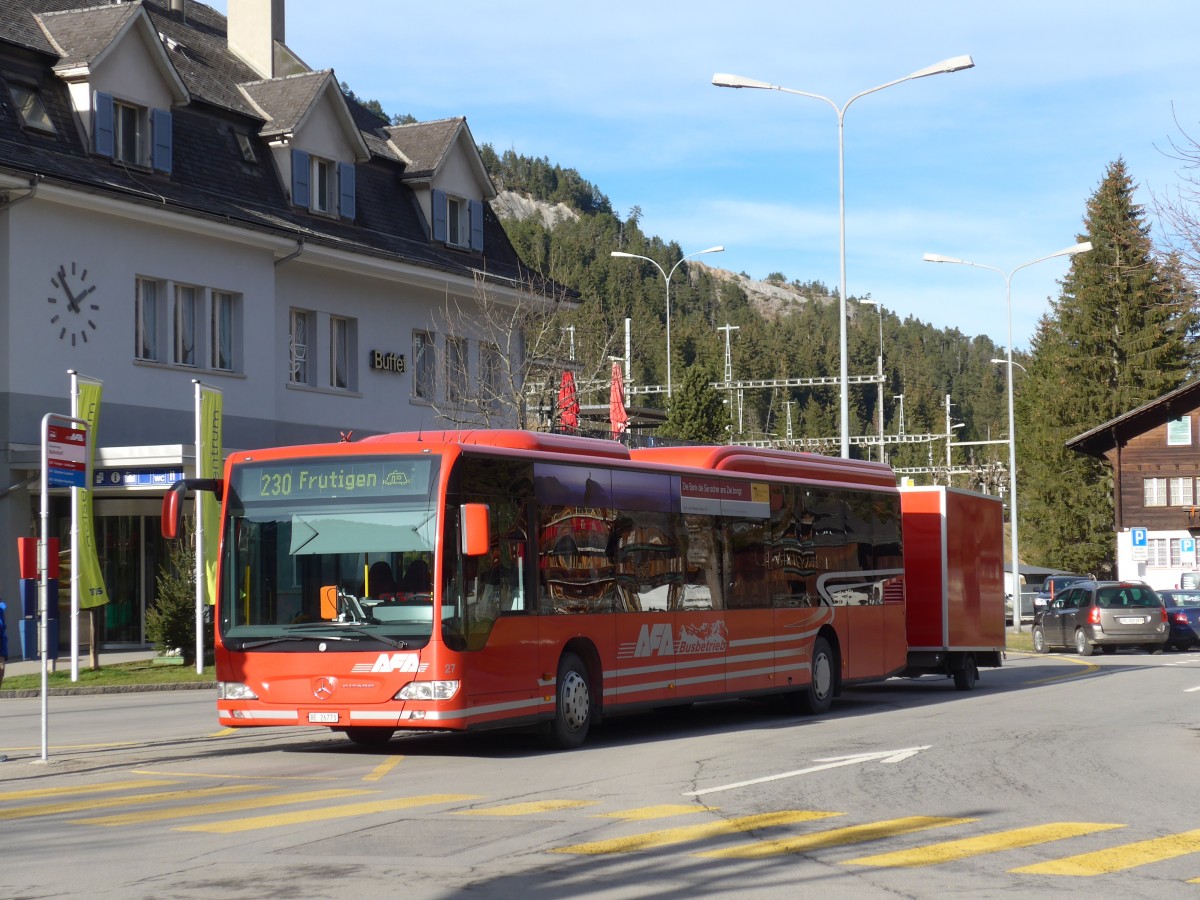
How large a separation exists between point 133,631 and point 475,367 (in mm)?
11682

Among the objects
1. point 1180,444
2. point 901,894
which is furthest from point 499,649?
point 1180,444

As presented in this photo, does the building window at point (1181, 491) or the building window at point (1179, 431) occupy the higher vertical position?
the building window at point (1179, 431)

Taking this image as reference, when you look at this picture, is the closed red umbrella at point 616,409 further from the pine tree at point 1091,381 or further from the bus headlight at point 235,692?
the pine tree at point 1091,381

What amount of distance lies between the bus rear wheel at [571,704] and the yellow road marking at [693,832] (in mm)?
4779

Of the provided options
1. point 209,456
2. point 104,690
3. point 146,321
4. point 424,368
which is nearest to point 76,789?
point 104,690

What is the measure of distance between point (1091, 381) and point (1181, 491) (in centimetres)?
1082

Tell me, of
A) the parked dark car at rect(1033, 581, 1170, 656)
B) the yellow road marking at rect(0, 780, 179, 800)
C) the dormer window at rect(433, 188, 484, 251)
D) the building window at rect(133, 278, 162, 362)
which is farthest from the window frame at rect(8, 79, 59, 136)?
the parked dark car at rect(1033, 581, 1170, 656)

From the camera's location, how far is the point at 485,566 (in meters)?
14.4

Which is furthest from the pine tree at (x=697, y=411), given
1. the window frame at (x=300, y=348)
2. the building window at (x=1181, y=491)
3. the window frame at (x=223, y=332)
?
the window frame at (x=223, y=332)

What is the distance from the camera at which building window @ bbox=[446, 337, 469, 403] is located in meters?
38.8

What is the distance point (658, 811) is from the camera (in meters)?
10.9

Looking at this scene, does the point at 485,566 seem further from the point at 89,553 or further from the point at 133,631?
the point at 133,631

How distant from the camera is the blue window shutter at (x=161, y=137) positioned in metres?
30.6

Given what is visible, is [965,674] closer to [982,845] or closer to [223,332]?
[982,845]
